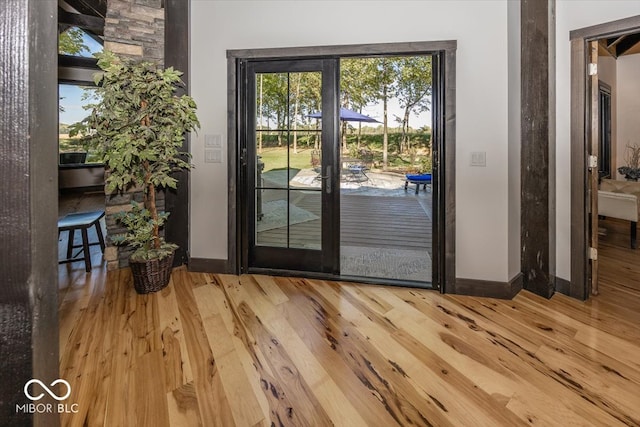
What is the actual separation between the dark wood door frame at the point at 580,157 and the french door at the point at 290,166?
2.03 meters

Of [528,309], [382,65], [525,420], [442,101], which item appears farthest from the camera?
[382,65]

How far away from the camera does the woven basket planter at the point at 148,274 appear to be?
10.5 feet

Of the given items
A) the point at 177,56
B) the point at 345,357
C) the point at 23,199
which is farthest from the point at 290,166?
the point at 23,199

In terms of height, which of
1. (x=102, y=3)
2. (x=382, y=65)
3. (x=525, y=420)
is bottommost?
(x=525, y=420)

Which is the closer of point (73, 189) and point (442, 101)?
point (442, 101)

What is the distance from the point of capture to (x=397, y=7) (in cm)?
325

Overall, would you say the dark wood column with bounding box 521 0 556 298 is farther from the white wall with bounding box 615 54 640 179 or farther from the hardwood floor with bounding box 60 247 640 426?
the white wall with bounding box 615 54 640 179

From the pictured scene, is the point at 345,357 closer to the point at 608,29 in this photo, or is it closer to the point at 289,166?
the point at 289,166

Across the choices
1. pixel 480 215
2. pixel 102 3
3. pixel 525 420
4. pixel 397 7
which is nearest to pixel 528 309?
pixel 480 215

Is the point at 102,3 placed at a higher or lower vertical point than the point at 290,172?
higher

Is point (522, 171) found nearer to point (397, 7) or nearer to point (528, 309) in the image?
point (528, 309)

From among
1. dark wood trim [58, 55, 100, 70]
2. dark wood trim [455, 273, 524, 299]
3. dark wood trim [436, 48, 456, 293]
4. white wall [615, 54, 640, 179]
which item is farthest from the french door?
white wall [615, 54, 640, 179]

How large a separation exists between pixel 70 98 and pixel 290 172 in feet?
19.0

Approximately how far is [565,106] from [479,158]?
86 cm
